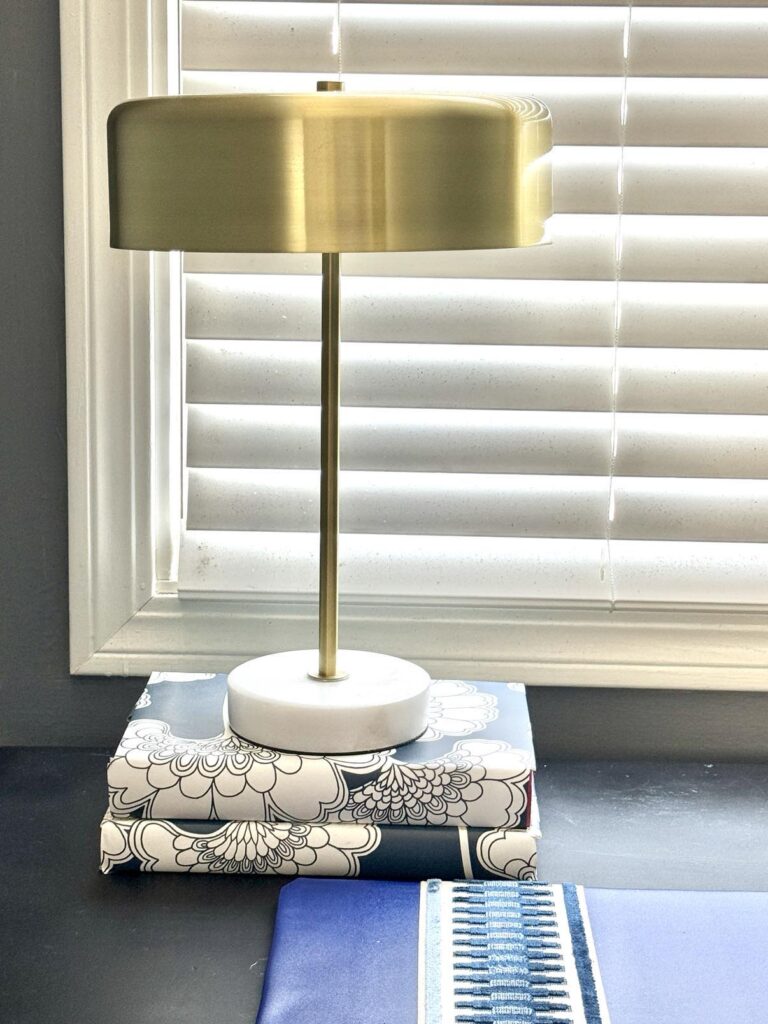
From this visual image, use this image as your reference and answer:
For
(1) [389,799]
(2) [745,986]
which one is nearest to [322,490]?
(1) [389,799]

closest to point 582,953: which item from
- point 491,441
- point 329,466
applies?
point 329,466

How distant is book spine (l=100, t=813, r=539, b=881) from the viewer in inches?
38.7

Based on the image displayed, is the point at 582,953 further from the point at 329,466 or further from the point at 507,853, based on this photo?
the point at 329,466

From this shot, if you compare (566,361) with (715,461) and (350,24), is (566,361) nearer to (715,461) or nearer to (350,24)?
(715,461)

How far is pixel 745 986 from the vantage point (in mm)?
844

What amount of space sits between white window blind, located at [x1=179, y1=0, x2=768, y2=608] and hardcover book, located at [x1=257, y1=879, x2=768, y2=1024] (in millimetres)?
367

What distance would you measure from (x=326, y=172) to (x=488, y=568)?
0.52m

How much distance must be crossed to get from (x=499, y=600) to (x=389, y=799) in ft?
1.04

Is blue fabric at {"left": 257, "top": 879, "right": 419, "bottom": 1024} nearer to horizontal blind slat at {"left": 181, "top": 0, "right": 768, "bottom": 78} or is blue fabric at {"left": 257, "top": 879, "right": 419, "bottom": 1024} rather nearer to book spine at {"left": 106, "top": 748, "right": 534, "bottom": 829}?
book spine at {"left": 106, "top": 748, "right": 534, "bottom": 829}

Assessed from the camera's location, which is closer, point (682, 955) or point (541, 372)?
point (682, 955)

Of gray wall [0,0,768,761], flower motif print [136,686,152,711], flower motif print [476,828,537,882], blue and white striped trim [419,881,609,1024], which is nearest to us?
blue and white striped trim [419,881,609,1024]

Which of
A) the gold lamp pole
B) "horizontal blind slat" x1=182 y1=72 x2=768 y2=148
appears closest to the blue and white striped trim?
the gold lamp pole

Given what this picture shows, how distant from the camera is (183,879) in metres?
1.00

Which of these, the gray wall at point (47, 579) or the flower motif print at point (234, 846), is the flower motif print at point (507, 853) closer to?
the flower motif print at point (234, 846)
